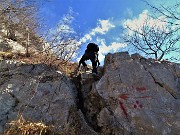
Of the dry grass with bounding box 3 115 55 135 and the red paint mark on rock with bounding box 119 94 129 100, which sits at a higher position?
the red paint mark on rock with bounding box 119 94 129 100

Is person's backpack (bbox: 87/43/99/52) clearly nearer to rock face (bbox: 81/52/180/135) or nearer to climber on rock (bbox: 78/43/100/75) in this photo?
climber on rock (bbox: 78/43/100/75)

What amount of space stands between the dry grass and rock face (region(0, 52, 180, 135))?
0.32 metres

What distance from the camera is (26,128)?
708 centimetres

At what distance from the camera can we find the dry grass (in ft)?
23.1

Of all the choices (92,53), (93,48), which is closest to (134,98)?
(92,53)

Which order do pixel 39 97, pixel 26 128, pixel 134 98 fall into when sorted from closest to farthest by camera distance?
pixel 26 128
pixel 134 98
pixel 39 97

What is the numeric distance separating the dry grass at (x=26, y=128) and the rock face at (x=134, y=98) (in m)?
1.23

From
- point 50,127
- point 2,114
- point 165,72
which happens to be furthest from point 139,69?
point 2,114

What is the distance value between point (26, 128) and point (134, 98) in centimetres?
278

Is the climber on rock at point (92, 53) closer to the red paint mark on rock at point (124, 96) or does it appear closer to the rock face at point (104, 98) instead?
the rock face at point (104, 98)

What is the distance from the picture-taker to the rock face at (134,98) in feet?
24.2

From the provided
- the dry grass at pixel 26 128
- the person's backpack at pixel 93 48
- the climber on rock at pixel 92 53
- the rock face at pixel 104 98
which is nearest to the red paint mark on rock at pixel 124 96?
the rock face at pixel 104 98

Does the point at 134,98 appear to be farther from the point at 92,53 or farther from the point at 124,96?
the point at 92,53

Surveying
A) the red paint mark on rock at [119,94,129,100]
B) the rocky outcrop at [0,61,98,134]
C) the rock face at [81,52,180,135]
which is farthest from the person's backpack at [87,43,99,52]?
the red paint mark on rock at [119,94,129,100]
